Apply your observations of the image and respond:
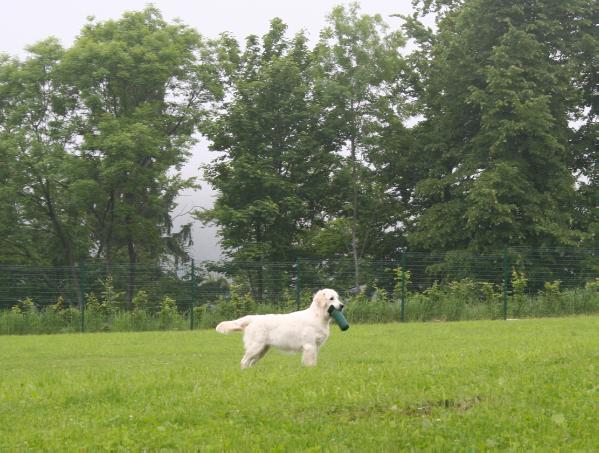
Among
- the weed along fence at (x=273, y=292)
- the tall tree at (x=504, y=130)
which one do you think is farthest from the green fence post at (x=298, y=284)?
the tall tree at (x=504, y=130)

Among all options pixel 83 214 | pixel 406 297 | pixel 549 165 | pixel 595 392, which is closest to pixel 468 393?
pixel 595 392

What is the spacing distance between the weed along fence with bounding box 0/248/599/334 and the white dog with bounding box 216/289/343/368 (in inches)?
544

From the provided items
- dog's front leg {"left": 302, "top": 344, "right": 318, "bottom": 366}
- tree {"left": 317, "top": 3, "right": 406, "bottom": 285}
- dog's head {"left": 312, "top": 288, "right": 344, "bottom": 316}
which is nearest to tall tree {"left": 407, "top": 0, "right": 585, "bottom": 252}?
tree {"left": 317, "top": 3, "right": 406, "bottom": 285}

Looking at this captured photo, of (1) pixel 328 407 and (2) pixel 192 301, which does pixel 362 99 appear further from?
(1) pixel 328 407

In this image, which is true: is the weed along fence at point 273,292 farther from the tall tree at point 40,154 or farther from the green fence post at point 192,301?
the tall tree at point 40,154

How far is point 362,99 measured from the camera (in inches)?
1532

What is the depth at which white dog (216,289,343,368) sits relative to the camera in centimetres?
1140

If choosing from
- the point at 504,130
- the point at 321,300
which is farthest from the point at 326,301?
the point at 504,130

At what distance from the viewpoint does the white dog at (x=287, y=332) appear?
1140 centimetres

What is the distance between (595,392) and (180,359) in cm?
923

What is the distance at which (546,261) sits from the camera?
28859mm

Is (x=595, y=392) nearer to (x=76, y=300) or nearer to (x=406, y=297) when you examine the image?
(x=406, y=297)

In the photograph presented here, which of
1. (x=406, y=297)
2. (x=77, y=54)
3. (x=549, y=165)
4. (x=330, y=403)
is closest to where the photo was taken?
(x=330, y=403)

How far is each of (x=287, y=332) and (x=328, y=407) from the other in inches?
150
